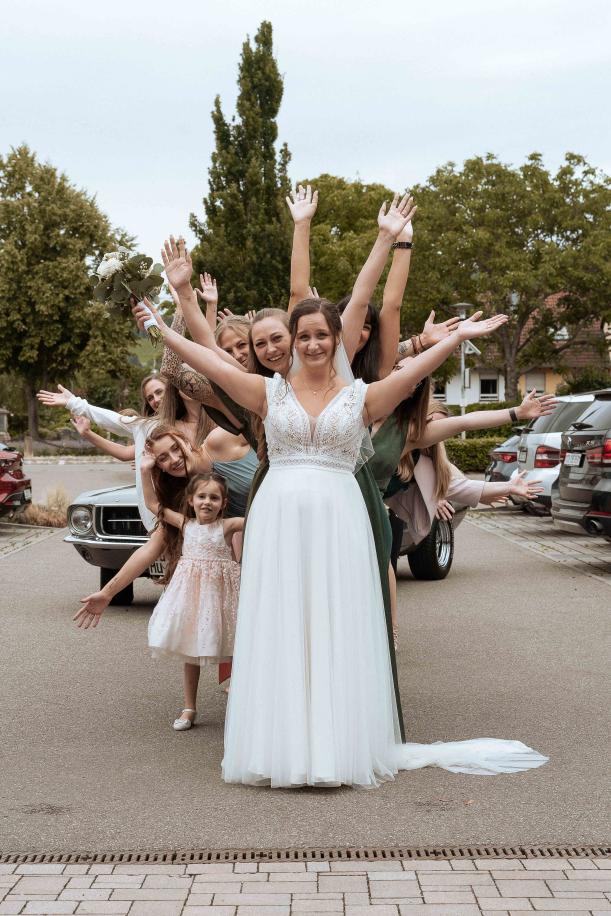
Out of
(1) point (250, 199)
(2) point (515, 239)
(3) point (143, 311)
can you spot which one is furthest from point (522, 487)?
(2) point (515, 239)

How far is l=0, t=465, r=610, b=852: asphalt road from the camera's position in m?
4.81

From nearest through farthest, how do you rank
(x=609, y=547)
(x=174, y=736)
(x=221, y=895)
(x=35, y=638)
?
(x=221, y=895) < (x=174, y=736) < (x=35, y=638) < (x=609, y=547)

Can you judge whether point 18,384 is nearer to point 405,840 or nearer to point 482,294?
point 482,294

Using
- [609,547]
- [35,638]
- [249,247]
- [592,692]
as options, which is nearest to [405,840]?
[592,692]

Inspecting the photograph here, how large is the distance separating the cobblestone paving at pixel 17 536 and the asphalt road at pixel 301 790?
6272 millimetres

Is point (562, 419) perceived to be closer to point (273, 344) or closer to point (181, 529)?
point (181, 529)

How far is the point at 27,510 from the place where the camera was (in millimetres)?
21734

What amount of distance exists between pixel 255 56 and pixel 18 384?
1338 inches

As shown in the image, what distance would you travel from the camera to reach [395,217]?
620 cm

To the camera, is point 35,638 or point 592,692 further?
point 35,638

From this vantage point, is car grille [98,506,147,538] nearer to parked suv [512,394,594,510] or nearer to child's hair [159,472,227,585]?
child's hair [159,472,227,585]

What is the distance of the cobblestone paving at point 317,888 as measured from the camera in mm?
3957

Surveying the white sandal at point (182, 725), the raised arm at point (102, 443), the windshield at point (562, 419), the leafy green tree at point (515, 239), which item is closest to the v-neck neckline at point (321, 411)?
the white sandal at point (182, 725)

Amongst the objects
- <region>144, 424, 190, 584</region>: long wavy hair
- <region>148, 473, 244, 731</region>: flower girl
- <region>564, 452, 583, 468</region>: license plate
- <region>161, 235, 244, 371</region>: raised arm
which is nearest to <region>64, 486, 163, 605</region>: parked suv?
<region>144, 424, 190, 584</region>: long wavy hair
